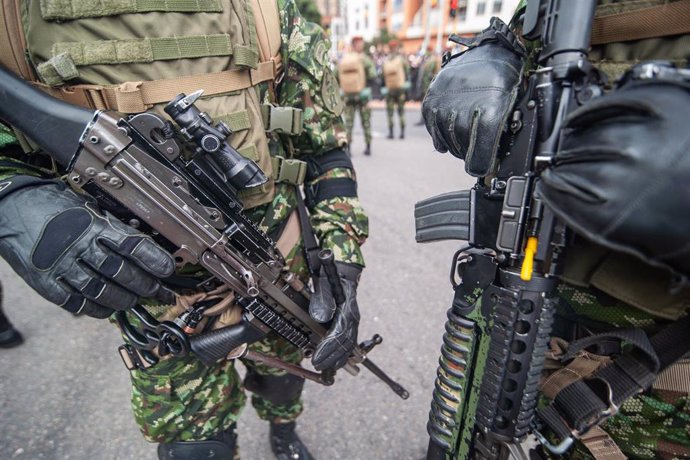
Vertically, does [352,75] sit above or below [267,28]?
below

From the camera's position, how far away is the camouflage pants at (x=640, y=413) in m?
0.79

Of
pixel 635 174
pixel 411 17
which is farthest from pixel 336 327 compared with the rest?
pixel 411 17

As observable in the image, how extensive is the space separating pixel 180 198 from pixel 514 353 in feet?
2.80

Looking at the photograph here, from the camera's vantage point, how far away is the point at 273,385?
1.46m

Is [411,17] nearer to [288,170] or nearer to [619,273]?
[288,170]

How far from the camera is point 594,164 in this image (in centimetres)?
57

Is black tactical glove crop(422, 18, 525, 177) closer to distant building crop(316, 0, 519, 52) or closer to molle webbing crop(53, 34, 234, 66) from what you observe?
molle webbing crop(53, 34, 234, 66)

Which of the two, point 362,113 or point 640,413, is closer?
point 640,413

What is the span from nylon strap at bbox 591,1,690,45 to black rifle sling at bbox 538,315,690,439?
52cm

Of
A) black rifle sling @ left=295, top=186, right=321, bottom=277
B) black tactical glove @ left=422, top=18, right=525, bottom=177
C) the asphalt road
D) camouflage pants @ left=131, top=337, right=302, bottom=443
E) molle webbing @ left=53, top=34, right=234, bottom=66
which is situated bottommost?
the asphalt road

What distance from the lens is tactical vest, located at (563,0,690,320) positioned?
2.25 feet

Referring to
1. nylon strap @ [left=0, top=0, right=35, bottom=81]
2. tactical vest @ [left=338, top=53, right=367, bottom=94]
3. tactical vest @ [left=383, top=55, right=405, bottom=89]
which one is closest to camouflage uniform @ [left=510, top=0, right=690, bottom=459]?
nylon strap @ [left=0, top=0, right=35, bottom=81]

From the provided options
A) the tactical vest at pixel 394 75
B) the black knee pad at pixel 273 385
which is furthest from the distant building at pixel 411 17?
the black knee pad at pixel 273 385

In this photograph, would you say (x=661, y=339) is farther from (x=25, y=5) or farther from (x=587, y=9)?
(x=25, y=5)
